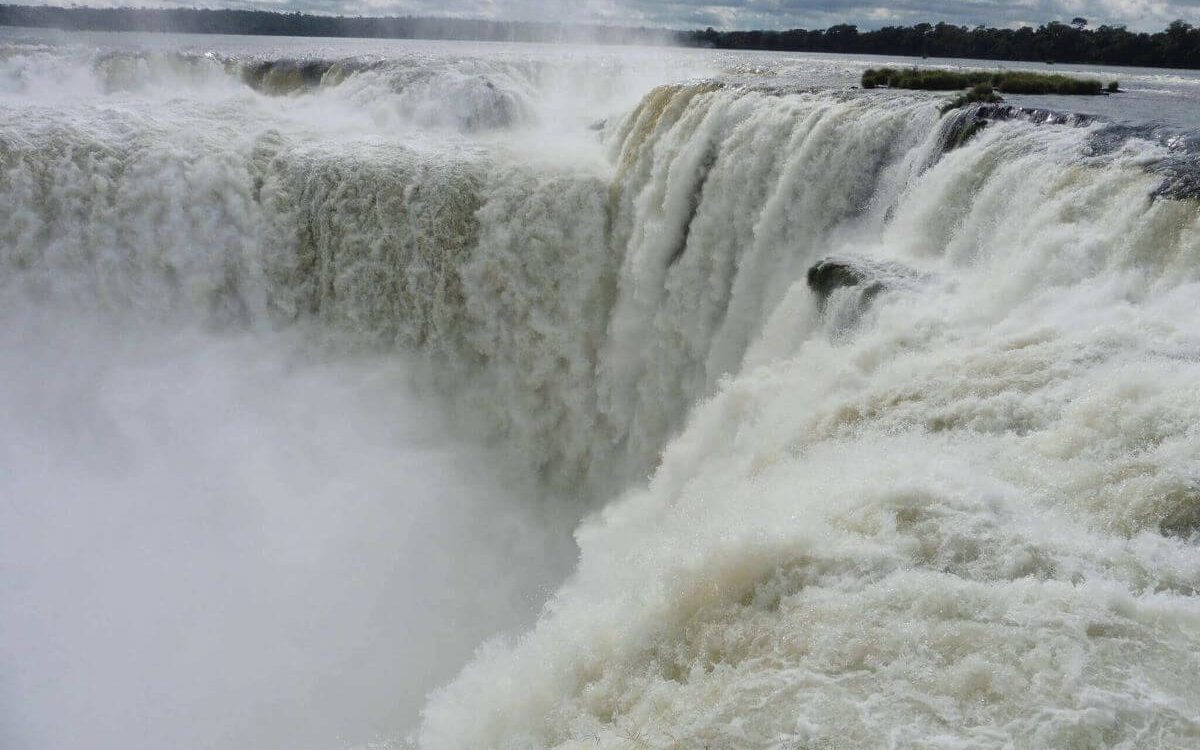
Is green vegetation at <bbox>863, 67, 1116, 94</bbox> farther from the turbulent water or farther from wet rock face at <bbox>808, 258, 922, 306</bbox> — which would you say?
wet rock face at <bbox>808, 258, 922, 306</bbox>

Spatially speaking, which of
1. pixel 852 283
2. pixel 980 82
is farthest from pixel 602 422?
pixel 980 82

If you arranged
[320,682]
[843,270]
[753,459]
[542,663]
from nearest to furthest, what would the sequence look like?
[542,663]
[753,459]
[843,270]
[320,682]

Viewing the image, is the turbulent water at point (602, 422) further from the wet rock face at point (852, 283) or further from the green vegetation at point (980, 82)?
the green vegetation at point (980, 82)

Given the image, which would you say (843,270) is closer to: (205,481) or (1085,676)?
(1085,676)

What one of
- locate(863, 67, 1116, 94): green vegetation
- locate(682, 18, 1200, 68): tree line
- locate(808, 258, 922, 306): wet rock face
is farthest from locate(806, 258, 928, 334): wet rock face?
locate(682, 18, 1200, 68): tree line

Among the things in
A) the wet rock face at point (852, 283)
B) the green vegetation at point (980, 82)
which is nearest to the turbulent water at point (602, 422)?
the wet rock face at point (852, 283)

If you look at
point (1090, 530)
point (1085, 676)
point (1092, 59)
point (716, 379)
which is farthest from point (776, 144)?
point (1092, 59)
